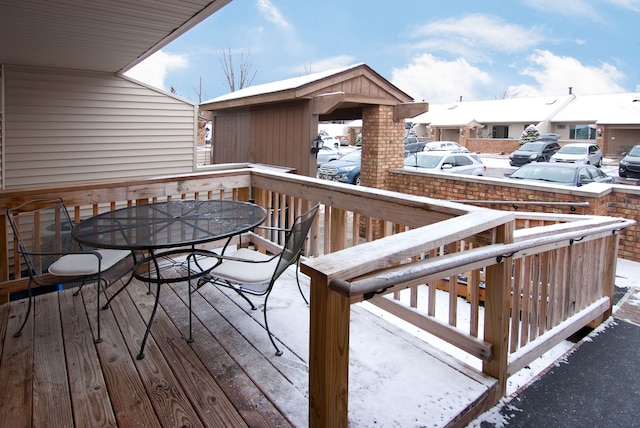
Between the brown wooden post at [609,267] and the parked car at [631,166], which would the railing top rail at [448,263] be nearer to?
the brown wooden post at [609,267]

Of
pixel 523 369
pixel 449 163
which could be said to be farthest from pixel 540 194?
pixel 449 163

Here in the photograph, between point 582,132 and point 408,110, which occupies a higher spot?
point 582,132

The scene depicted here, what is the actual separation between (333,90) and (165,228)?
527 centimetres

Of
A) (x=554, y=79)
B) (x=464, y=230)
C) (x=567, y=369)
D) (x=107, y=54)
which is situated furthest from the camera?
(x=554, y=79)

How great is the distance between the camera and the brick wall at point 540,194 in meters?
6.03

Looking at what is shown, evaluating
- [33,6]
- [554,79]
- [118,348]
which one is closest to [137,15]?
[33,6]

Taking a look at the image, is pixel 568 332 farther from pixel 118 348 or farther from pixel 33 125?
pixel 33 125

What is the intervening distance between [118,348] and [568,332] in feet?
9.03

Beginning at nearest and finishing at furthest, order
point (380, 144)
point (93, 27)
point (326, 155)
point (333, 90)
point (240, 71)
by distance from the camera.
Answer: point (93, 27)
point (333, 90)
point (380, 144)
point (326, 155)
point (240, 71)

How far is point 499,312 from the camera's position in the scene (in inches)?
81.4

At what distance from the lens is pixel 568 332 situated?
286cm

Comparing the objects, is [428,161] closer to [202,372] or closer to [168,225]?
[168,225]

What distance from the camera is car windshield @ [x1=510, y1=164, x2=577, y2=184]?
8.76 meters

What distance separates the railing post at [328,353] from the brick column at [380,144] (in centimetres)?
743
